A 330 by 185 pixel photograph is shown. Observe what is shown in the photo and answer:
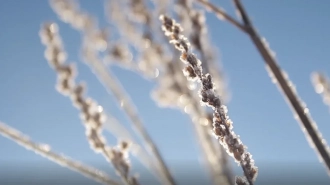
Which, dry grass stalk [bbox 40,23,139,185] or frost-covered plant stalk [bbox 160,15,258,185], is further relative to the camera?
dry grass stalk [bbox 40,23,139,185]

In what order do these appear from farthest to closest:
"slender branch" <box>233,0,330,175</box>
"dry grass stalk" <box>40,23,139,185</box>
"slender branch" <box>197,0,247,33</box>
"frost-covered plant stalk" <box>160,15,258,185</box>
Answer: "dry grass stalk" <box>40,23,139,185</box>
"slender branch" <box>197,0,247,33</box>
"slender branch" <box>233,0,330,175</box>
"frost-covered plant stalk" <box>160,15,258,185</box>

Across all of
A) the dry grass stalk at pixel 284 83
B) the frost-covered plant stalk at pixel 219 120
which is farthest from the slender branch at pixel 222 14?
the frost-covered plant stalk at pixel 219 120

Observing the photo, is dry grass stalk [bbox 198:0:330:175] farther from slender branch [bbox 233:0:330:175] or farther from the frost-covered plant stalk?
the frost-covered plant stalk

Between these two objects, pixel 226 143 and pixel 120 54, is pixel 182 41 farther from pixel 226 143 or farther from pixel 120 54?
pixel 120 54

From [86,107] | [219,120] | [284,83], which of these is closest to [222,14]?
[284,83]

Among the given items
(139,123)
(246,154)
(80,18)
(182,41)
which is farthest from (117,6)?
(246,154)

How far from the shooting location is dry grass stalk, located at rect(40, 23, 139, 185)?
1.37 m

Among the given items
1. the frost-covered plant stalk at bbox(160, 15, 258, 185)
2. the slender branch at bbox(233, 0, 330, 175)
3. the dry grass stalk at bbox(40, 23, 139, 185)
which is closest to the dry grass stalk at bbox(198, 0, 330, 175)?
the slender branch at bbox(233, 0, 330, 175)

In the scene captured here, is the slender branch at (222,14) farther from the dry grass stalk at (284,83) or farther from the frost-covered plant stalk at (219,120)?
the frost-covered plant stalk at (219,120)

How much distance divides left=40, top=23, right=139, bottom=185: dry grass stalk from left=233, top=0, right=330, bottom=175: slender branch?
0.52m

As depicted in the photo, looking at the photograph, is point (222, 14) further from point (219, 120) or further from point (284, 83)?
point (219, 120)

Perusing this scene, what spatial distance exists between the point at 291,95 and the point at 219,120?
21 cm

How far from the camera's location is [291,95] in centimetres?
93

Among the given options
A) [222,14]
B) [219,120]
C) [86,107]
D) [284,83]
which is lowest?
[219,120]
